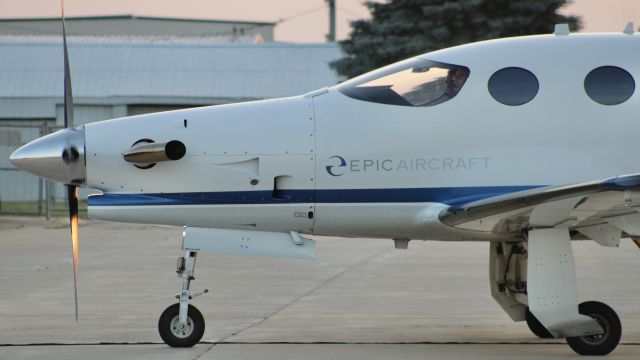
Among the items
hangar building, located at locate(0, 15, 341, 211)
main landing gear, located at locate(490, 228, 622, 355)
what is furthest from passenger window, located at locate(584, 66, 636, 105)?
hangar building, located at locate(0, 15, 341, 211)

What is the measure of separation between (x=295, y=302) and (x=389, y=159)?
13.9 feet

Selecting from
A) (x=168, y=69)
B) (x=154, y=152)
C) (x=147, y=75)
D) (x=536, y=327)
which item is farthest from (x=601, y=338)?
(x=168, y=69)

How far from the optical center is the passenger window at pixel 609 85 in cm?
966

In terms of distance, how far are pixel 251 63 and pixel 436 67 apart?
121 ft

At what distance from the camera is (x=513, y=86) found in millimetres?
9711

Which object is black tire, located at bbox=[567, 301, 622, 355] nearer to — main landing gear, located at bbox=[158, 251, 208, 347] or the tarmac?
the tarmac

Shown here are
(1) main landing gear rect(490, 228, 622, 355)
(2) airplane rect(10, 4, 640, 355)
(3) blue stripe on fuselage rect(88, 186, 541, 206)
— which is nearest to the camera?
(1) main landing gear rect(490, 228, 622, 355)

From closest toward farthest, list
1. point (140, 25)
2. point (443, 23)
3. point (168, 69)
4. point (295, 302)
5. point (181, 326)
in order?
point (181, 326) < point (295, 302) < point (443, 23) < point (168, 69) < point (140, 25)

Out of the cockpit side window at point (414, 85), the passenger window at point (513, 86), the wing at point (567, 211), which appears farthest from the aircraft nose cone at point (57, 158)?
the passenger window at point (513, 86)

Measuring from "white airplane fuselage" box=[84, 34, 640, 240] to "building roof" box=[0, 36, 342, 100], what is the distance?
112 feet

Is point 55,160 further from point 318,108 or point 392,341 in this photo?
point 392,341

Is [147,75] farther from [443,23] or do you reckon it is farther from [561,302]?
[561,302]

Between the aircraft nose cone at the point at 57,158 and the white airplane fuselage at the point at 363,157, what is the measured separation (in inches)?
3.7

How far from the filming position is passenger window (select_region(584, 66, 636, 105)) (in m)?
9.66
